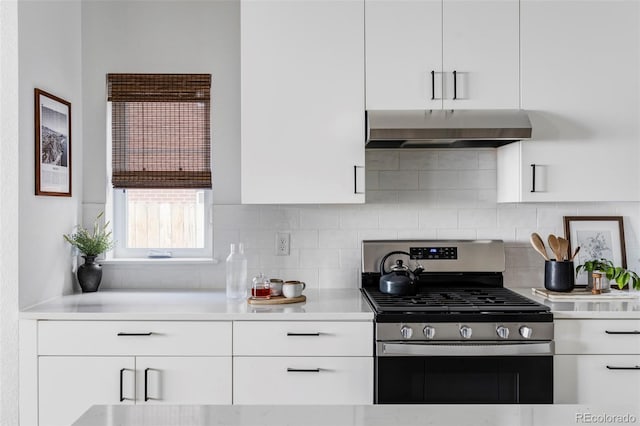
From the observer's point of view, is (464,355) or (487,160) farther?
(487,160)

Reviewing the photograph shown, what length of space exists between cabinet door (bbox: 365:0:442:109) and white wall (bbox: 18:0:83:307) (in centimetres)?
147

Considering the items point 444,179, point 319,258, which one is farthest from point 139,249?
point 444,179

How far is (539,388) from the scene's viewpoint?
2432 millimetres

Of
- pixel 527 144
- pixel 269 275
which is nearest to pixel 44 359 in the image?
pixel 269 275

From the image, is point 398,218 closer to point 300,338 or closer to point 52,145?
point 300,338

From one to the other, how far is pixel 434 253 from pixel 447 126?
0.75 metres

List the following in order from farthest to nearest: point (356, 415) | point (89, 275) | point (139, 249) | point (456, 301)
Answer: point (139, 249), point (89, 275), point (456, 301), point (356, 415)

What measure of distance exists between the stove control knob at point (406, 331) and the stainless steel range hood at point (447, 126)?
→ 32.6 inches

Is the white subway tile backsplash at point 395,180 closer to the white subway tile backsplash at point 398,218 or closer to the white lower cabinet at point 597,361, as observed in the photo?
the white subway tile backsplash at point 398,218

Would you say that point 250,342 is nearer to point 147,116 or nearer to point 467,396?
point 467,396

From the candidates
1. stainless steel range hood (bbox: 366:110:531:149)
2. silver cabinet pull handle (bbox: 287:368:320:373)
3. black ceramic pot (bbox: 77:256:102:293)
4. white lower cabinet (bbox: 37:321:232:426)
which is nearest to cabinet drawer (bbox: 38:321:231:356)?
white lower cabinet (bbox: 37:321:232:426)

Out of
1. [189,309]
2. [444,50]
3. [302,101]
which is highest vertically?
[444,50]

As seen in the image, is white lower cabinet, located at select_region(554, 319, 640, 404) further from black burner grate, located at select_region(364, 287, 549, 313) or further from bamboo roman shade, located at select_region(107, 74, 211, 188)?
bamboo roman shade, located at select_region(107, 74, 211, 188)

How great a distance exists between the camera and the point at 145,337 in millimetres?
2527
